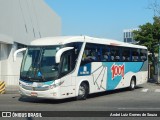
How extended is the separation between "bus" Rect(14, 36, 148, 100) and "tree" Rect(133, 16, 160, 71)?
52.3ft

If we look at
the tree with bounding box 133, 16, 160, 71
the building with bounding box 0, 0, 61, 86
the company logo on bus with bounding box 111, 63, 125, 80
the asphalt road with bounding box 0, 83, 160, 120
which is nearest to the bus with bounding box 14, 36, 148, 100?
the company logo on bus with bounding box 111, 63, 125, 80

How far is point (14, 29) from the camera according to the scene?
101 ft

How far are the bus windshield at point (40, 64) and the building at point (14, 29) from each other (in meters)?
9.73

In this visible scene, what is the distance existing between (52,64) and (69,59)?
100cm

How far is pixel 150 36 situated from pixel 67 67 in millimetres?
21434

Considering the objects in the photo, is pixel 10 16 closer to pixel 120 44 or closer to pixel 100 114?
pixel 120 44

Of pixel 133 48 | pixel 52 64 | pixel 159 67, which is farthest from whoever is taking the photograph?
pixel 159 67

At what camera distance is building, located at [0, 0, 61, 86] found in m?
28.5

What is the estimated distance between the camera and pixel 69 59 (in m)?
17.5

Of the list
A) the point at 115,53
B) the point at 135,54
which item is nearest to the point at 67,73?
the point at 115,53

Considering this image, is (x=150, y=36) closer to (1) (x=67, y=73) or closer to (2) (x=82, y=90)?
(2) (x=82, y=90)

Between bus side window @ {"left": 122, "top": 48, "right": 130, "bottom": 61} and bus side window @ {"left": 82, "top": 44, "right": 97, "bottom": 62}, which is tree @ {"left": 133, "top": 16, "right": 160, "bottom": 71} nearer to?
bus side window @ {"left": 122, "top": 48, "right": 130, "bottom": 61}

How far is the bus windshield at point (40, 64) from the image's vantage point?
55.1ft

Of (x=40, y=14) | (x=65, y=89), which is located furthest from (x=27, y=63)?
(x=40, y=14)
